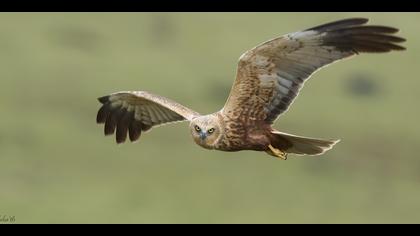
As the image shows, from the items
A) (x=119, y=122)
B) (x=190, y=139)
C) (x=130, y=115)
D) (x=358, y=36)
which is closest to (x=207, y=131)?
(x=358, y=36)

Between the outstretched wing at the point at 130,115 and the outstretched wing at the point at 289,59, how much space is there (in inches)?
80.7

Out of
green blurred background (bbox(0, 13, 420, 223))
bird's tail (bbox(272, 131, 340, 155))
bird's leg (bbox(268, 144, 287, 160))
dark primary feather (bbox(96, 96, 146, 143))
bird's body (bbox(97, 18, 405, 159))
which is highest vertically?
green blurred background (bbox(0, 13, 420, 223))

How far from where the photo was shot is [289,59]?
1502cm

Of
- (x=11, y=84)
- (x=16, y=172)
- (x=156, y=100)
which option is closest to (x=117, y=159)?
(x=16, y=172)

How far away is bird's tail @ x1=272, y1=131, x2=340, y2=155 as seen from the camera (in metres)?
15.4

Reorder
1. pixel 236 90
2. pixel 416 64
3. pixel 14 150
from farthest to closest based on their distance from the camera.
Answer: pixel 416 64, pixel 14 150, pixel 236 90

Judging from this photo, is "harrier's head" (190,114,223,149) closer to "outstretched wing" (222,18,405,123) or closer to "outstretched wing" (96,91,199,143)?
"outstretched wing" (222,18,405,123)

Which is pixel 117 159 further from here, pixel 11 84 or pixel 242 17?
pixel 242 17

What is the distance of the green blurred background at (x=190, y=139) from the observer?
1783 inches

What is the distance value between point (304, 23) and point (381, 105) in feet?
19.0

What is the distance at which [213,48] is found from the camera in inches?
2131

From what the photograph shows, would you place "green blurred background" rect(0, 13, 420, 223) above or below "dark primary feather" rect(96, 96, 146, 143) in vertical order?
above

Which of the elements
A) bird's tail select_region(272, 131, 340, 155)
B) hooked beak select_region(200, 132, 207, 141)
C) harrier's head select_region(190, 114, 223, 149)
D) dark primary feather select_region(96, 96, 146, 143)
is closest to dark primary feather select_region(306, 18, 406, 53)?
bird's tail select_region(272, 131, 340, 155)

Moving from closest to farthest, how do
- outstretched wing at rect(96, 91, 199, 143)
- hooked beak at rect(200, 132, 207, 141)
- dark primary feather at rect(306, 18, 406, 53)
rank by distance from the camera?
dark primary feather at rect(306, 18, 406, 53) < hooked beak at rect(200, 132, 207, 141) < outstretched wing at rect(96, 91, 199, 143)
